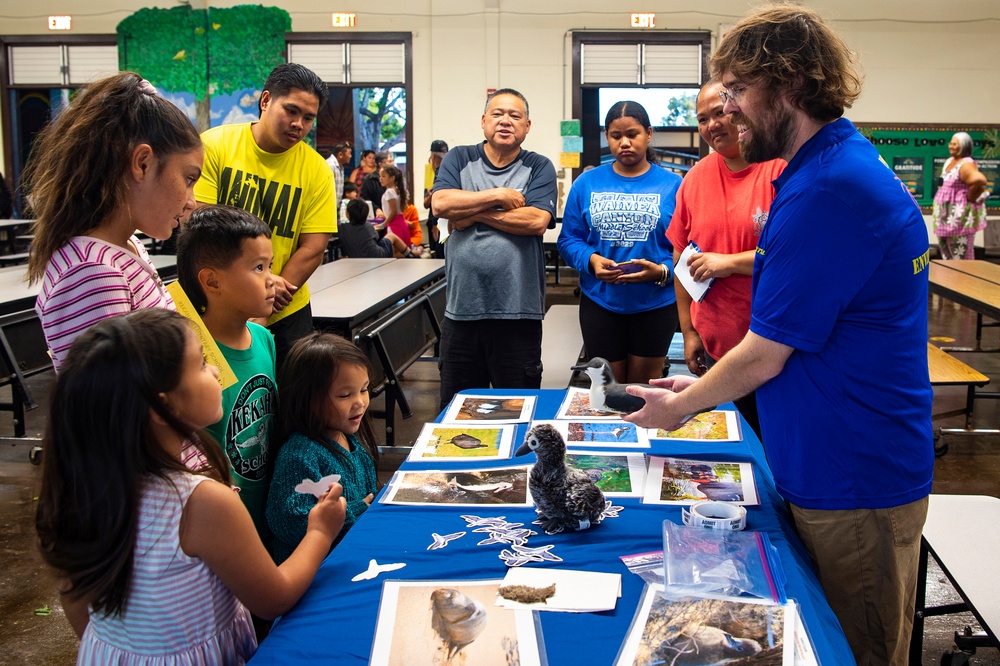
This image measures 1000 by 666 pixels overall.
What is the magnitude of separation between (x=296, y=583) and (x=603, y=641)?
465 millimetres

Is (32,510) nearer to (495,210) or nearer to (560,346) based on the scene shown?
(495,210)

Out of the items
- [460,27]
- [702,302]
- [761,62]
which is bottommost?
[702,302]

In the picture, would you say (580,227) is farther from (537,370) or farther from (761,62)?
(761,62)

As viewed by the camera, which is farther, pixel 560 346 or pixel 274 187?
pixel 560 346

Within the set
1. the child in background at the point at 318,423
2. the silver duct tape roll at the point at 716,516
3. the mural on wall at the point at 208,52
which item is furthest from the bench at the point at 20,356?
the mural on wall at the point at 208,52

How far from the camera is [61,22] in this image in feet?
34.5

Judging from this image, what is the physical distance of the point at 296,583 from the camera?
123 centimetres

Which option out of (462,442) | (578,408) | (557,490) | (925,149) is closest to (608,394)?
(557,490)

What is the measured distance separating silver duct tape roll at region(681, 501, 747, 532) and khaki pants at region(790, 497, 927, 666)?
0.12 metres

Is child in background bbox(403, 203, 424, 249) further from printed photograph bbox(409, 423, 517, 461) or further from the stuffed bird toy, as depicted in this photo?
the stuffed bird toy

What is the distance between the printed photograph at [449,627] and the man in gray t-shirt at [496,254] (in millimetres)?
1727

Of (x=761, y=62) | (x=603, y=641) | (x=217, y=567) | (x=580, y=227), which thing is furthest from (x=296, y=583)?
(x=580, y=227)

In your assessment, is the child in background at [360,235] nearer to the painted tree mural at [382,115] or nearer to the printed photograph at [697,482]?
the painted tree mural at [382,115]

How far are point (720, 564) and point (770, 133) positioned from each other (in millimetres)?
764
